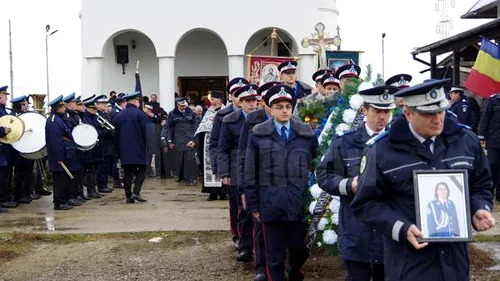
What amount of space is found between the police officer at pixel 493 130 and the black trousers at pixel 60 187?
709 centimetres

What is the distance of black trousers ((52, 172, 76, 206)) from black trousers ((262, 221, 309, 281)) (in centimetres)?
A: 639

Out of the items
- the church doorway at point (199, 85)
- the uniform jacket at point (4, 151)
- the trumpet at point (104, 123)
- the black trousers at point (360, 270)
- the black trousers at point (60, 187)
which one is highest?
the church doorway at point (199, 85)

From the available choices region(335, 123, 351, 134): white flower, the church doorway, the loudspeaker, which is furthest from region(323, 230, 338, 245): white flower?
the loudspeaker

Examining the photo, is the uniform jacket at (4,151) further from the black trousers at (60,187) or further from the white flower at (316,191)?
the white flower at (316,191)

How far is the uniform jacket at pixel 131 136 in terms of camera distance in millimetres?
12281

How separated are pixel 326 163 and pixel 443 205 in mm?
1689

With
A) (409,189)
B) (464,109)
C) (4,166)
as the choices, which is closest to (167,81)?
(4,166)

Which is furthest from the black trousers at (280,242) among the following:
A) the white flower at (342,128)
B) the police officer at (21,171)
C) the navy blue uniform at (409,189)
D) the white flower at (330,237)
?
the police officer at (21,171)

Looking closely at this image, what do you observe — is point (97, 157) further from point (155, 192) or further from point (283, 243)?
point (283, 243)

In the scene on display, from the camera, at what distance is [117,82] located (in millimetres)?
22984

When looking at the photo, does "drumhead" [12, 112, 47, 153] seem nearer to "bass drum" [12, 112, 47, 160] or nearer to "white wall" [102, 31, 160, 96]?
"bass drum" [12, 112, 47, 160]

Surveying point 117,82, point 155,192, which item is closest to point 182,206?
point 155,192

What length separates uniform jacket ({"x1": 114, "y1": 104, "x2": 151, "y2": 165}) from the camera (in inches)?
484

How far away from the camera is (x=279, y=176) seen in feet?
19.8
